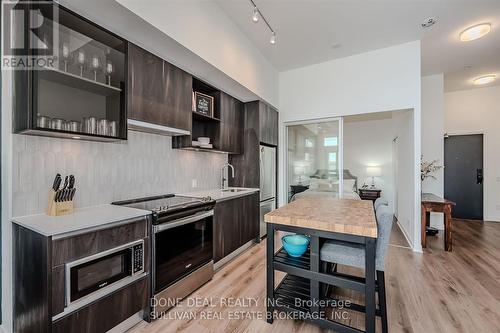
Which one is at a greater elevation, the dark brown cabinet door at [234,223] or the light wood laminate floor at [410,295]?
the dark brown cabinet door at [234,223]

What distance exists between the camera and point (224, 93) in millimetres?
3398

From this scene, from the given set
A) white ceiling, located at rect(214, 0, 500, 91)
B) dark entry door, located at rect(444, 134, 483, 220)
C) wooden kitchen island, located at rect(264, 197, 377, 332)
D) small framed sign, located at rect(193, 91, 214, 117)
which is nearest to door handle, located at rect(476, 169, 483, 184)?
dark entry door, located at rect(444, 134, 483, 220)

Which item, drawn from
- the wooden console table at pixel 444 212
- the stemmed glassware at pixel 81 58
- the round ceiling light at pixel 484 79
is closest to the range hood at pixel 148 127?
the stemmed glassware at pixel 81 58

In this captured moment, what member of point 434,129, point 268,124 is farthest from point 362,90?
point 434,129

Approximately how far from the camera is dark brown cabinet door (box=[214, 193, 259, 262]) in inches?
110

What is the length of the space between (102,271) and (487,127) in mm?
7832

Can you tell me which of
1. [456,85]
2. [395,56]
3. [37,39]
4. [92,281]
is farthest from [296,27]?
[456,85]

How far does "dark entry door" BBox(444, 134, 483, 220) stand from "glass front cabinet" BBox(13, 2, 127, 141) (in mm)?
7153

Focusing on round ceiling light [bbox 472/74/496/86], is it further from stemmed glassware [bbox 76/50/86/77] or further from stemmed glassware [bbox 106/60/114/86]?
stemmed glassware [bbox 76/50/86/77]

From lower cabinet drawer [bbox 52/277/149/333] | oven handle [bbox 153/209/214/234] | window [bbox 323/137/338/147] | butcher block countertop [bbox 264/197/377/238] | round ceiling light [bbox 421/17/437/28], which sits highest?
round ceiling light [bbox 421/17/437/28]

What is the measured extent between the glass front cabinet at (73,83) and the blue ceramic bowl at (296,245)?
1707mm

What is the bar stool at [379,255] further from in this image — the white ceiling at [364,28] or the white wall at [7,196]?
the white ceiling at [364,28]

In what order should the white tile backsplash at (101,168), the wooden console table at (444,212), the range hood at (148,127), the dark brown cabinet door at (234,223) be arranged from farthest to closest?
the wooden console table at (444,212), the dark brown cabinet door at (234,223), the range hood at (148,127), the white tile backsplash at (101,168)

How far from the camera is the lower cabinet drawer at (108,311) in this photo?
1388 millimetres
